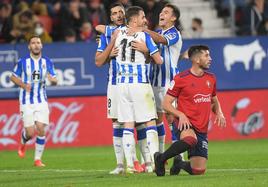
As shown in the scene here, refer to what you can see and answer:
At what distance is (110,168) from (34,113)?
2738 mm

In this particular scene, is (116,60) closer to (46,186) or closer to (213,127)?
(46,186)

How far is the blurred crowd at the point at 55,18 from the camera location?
2352 centimetres

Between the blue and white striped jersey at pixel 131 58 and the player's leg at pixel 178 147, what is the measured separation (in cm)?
132

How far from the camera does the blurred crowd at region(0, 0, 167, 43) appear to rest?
23516 mm

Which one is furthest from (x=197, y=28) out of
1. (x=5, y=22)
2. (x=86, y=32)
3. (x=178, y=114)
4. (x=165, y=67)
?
(x=178, y=114)

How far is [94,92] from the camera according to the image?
75.2 ft

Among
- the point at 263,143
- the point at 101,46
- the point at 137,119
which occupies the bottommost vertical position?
the point at 263,143

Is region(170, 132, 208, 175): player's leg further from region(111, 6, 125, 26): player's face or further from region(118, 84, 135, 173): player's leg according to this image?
region(111, 6, 125, 26): player's face

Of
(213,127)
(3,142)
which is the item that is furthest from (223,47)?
(3,142)

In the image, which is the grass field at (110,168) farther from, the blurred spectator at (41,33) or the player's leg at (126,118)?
the blurred spectator at (41,33)

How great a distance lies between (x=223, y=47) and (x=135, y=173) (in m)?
9.60

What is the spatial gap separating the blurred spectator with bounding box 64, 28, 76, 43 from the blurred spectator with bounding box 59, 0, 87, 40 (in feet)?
0.96

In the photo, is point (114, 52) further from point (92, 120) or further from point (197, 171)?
point (92, 120)

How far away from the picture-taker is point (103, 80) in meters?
23.0
